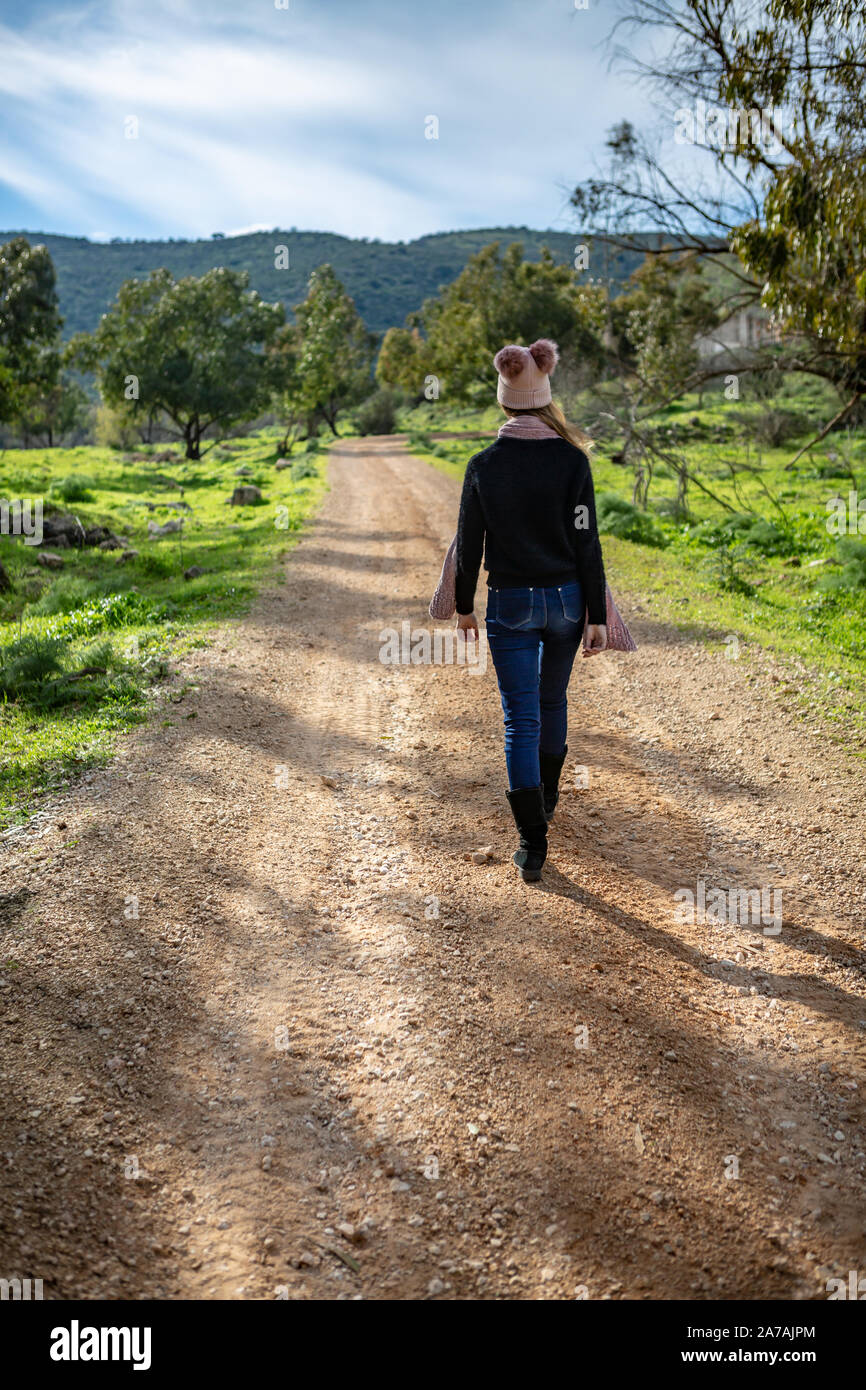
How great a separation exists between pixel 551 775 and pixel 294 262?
552 ft

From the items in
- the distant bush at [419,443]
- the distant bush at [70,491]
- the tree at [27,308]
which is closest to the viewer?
the distant bush at [70,491]

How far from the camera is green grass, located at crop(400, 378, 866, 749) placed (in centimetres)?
726

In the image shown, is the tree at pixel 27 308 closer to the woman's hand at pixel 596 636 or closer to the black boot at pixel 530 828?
the woman's hand at pixel 596 636

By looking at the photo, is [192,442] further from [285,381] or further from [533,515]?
[533,515]

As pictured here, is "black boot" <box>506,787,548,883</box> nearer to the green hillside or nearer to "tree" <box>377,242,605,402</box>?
"tree" <box>377,242,605,402</box>

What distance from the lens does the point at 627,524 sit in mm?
13102

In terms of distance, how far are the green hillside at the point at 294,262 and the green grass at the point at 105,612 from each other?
413ft

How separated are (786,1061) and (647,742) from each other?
295 cm

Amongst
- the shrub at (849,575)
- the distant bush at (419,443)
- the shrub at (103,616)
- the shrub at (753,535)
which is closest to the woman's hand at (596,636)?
the shrub at (103,616)

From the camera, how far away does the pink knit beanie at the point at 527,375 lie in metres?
3.78

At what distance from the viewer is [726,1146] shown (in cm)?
274
